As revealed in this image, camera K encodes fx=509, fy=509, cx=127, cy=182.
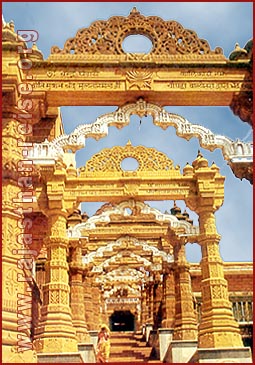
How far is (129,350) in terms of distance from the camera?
16.9 meters

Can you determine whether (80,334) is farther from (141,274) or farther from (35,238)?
(141,274)

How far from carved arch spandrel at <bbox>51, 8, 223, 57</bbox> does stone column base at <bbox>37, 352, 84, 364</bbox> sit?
4732 mm

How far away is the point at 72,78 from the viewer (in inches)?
317

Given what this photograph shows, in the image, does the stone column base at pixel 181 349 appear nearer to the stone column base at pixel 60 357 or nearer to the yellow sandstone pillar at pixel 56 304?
the yellow sandstone pillar at pixel 56 304

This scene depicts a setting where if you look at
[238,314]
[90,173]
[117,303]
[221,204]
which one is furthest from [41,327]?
[117,303]

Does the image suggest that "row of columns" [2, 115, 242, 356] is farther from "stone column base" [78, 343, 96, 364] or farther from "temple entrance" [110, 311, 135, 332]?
"temple entrance" [110, 311, 135, 332]

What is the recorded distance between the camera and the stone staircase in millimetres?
15092

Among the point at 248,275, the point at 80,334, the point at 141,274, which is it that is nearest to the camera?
the point at 80,334

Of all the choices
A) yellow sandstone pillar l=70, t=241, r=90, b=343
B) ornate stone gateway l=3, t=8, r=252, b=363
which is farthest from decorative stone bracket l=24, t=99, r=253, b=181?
yellow sandstone pillar l=70, t=241, r=90, b=343

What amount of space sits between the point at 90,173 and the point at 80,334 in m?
4.82

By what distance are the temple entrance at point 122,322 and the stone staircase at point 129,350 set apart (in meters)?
5.62

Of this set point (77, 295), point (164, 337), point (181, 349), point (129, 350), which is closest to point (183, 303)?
point (181, 349)

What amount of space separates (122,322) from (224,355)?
70.1 feet

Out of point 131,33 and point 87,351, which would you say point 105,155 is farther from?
point 87,351
